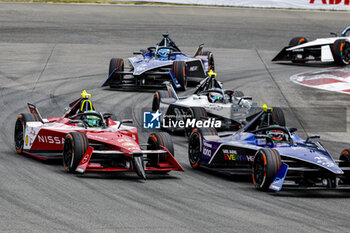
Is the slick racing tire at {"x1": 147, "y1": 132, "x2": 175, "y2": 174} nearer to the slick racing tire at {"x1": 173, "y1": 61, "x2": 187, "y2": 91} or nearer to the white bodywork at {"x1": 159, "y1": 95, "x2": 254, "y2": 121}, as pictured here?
the white bodywork at {"x1": 159, "y1": 95, "x2": 254, "y2": 121}

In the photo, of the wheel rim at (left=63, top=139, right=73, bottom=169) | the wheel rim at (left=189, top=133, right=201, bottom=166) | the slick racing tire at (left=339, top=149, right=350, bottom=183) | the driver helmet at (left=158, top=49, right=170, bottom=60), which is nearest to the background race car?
the wheel rim at (left=189, top=133, right=201, bottom=166)

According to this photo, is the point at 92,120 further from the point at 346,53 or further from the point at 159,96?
the point at 346,53

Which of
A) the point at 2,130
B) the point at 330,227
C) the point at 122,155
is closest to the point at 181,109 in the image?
the point at 2,130

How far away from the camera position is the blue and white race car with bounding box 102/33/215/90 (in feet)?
82.2

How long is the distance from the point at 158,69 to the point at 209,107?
22.7ft

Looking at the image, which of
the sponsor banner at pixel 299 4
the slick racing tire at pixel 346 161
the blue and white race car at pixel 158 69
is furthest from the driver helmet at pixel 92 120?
the sponsor banner at pixel 299 4

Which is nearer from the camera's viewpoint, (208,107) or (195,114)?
(195,114)

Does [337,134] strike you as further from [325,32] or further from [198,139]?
[325,32]

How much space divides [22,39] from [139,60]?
428 inches

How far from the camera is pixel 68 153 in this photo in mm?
13781

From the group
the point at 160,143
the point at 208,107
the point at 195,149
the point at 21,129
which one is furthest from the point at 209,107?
the point at 21,129

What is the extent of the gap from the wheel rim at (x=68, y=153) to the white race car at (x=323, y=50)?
18.0 m

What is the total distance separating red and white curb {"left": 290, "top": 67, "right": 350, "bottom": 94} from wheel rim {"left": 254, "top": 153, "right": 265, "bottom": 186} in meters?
13.1

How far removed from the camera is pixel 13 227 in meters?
9.54
